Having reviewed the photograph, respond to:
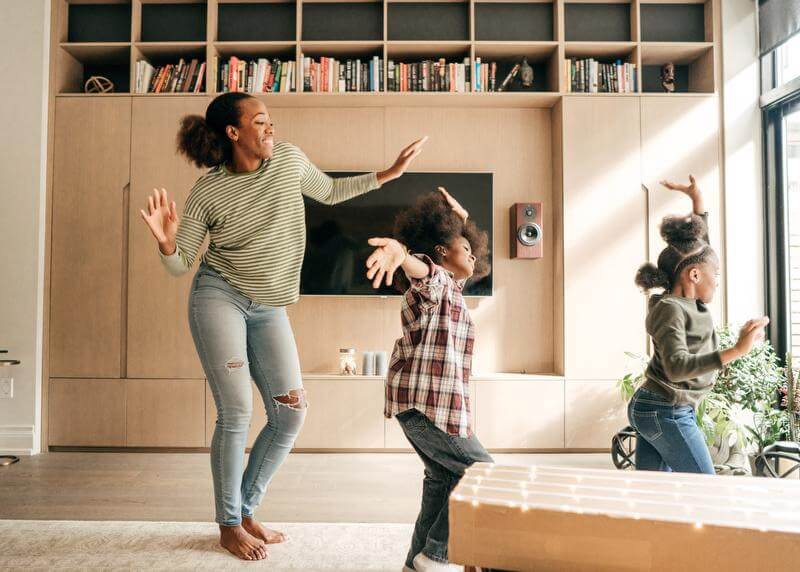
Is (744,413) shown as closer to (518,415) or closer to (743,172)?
(518,415)

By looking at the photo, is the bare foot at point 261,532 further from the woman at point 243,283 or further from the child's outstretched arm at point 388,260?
the child's outstretched arm at point 388,260

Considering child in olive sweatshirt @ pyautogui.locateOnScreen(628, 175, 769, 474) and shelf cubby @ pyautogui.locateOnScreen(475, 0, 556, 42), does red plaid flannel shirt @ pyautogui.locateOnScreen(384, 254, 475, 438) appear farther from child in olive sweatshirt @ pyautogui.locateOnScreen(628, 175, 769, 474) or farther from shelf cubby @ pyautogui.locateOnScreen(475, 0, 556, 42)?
shelf cubby @ pyautogui.locateOnScreen(475, 0, 556, 42)

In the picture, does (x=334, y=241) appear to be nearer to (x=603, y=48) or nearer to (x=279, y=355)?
(x=279, y=355)

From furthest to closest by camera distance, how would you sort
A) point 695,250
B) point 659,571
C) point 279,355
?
1. point 279,355
2. point 695,250
3. point 659,571

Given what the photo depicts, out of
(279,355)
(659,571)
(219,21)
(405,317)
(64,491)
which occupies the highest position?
(219,21)

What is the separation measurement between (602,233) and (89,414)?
313cm

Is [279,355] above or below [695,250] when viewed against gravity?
below

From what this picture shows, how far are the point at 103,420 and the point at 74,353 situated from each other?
16.7 inches

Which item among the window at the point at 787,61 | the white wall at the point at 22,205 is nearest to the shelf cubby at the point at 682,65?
the window at the point at 787,61

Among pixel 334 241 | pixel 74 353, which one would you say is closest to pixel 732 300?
pixel 334 241

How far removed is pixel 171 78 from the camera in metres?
3.57

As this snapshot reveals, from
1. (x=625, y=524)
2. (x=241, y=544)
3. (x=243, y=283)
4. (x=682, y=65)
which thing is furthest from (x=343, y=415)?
(x=682, y=65)

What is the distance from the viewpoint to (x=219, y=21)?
12.1ft

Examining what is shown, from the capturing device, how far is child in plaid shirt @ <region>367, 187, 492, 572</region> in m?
1.49
